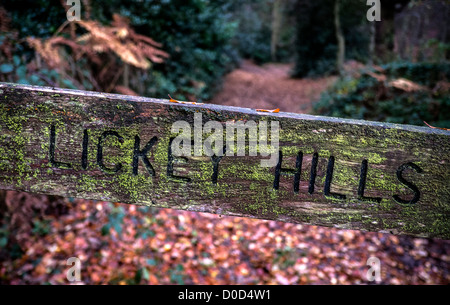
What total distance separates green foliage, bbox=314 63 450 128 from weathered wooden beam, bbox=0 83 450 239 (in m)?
5.32

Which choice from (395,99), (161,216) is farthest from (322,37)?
(161,216)

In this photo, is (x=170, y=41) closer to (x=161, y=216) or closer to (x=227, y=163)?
(x=161, y=216)

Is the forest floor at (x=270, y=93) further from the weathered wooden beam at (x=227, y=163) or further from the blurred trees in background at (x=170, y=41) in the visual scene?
the weathered wooden beam at (x=227, y=163)

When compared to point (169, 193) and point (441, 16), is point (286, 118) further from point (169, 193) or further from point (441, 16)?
point (441, 16)

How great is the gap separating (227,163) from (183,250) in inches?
96.7

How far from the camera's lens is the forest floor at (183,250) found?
2.67 meters

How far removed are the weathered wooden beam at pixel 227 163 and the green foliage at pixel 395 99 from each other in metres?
5.32

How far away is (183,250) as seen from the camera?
3.19 m

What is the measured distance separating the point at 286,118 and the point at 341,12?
50.0 ft

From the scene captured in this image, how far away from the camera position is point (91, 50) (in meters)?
4.18

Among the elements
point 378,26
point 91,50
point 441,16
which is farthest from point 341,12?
point 91,50

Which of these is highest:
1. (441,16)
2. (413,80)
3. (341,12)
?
(341,12)

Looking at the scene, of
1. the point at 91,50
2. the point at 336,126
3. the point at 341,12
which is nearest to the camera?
the point at 336,126

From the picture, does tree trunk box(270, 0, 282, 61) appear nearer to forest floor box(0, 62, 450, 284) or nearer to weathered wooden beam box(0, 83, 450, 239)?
forest floor box(0, 62, 450, 284)
